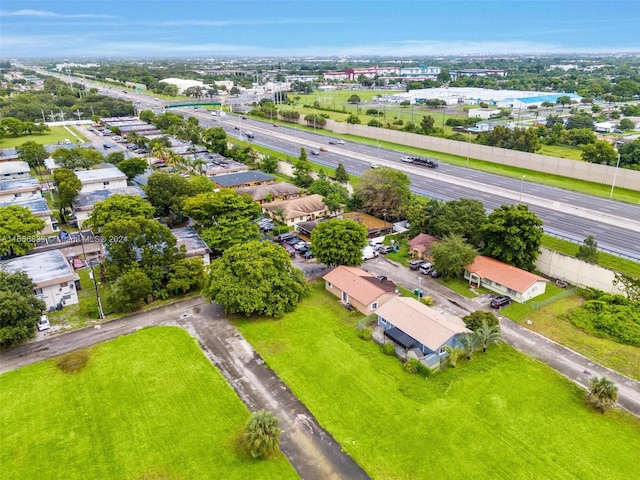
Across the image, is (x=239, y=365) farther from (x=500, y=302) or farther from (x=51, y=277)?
(x=500, y=302)

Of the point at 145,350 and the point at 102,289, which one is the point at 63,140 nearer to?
the point at 102,289

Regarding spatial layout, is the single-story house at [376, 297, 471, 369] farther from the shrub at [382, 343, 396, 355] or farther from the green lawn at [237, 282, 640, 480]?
the green lawn at [237, 282, 640, 480]

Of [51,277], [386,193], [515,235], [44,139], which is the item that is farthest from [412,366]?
[44,139]

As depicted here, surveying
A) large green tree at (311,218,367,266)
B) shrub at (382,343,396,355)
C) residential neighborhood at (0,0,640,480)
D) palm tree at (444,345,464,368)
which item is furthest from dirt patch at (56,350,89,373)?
palm tree at (444,345,464,368)

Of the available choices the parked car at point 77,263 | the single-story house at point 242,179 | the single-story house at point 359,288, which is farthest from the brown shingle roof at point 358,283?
the single-story house at point 242,179

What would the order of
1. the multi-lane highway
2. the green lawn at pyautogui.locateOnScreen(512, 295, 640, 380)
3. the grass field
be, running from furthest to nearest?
1. the grass field
2. the multi-lane highway
3. the green lawn at pyautogui.locateOnScreen(512, 295, 640, 380)

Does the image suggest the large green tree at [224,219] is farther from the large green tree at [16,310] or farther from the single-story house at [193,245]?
→ the large green tree at [16,310]
